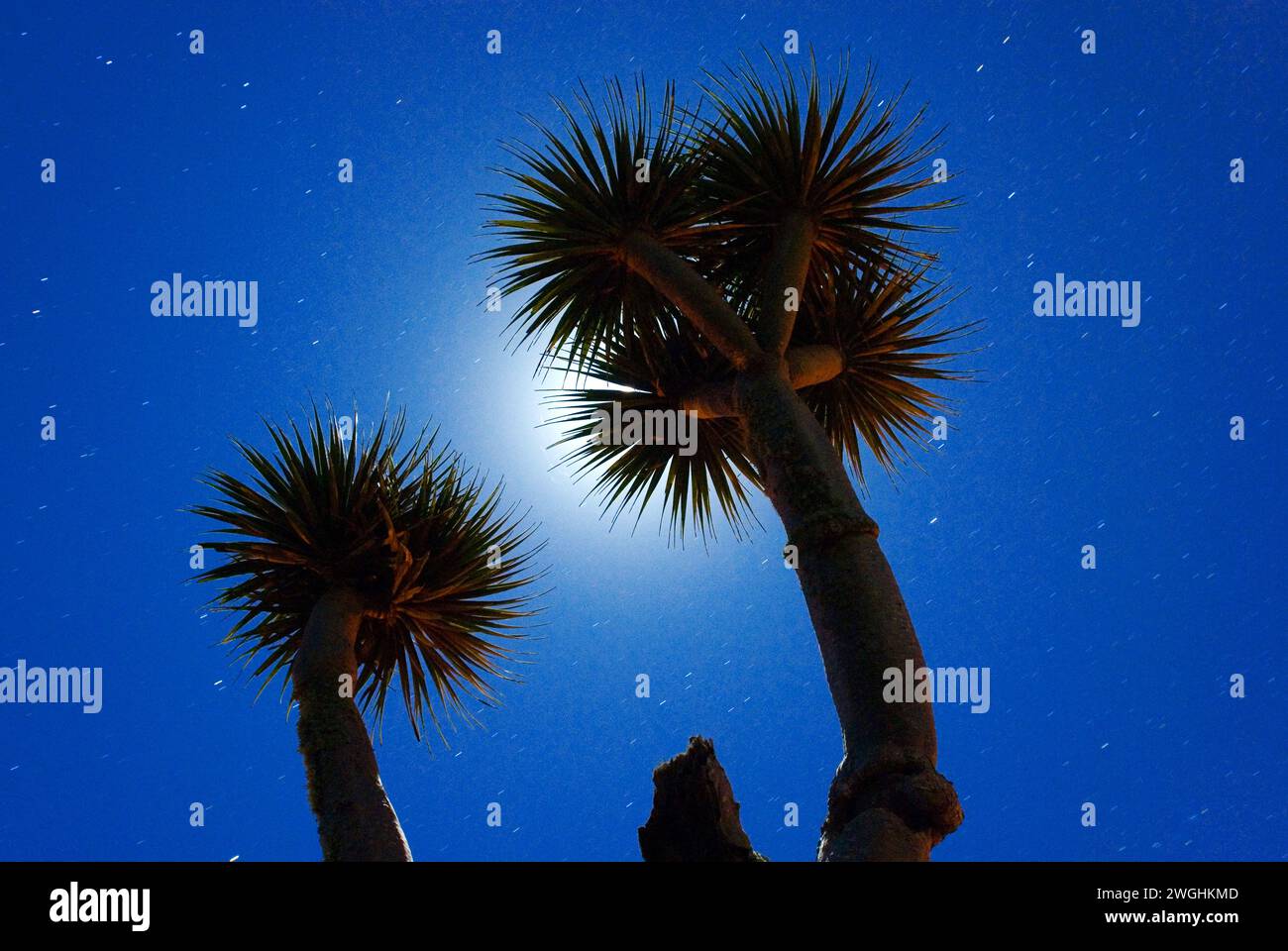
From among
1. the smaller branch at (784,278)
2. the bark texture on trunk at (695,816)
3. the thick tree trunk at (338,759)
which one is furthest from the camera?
the smaller branch at (784,278)

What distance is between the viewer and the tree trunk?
3.14 metres

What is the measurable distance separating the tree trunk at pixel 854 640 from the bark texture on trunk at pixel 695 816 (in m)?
0.49

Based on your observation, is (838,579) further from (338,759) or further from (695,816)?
(338,759)

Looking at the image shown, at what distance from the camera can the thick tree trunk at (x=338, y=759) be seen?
4355 millimetres

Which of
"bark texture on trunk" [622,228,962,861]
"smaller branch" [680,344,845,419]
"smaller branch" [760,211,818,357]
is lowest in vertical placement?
"bark texture on trunk" [622,228,962,861]

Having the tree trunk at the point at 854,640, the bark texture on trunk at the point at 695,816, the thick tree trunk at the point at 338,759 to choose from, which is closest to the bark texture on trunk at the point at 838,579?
the tree trunk at the point at 854,640

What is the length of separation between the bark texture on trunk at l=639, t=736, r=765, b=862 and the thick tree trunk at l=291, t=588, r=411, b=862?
1.32 metres

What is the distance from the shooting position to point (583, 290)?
5.79 meters

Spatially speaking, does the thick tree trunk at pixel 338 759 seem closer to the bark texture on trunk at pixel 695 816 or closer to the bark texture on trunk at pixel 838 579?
the bark texture on trunk at pixel 695 816

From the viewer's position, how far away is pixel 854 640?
3.56 metres

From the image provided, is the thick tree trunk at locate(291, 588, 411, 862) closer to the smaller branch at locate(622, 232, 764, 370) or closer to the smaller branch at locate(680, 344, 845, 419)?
the smaller branch at locate(680, 344, 845, 419)

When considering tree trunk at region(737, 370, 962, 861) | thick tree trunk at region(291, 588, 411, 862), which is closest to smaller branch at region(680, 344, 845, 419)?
tree trunk at region(737, 370, 962, 861)

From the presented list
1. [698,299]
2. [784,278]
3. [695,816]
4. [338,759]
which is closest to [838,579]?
[695,816]
